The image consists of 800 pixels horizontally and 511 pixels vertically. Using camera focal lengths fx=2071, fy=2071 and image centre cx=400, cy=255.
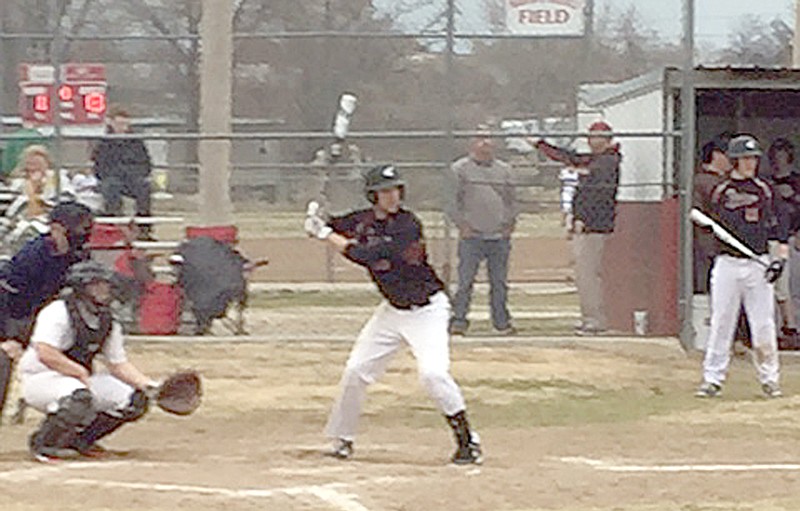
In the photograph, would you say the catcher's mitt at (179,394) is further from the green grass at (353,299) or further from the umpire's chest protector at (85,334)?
the green grass at (353,299)

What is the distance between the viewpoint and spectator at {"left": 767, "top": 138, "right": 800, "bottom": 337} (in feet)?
57.9

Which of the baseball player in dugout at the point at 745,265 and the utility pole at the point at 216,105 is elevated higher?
the utility pole at the point at 216,105

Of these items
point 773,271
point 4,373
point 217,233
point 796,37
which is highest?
point 796,37

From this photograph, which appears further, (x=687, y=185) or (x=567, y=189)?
(x=567, y=189)

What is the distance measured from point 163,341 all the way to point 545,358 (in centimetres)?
336

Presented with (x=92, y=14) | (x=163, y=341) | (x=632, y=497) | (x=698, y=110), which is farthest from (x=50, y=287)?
(x=698, y=110)

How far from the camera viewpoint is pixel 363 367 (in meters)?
11.6

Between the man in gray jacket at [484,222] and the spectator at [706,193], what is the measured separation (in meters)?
1.71

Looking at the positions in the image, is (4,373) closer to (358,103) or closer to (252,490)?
(252,490)

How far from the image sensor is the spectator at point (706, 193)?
1584cm

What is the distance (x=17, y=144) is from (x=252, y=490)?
9.56 m

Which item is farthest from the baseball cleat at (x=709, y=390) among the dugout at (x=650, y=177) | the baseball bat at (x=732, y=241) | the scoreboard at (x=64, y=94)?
the scoreboard at (x=64, y=94)

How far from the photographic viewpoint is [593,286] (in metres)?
18.7

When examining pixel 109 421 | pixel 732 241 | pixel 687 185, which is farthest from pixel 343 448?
pixel 687 185
